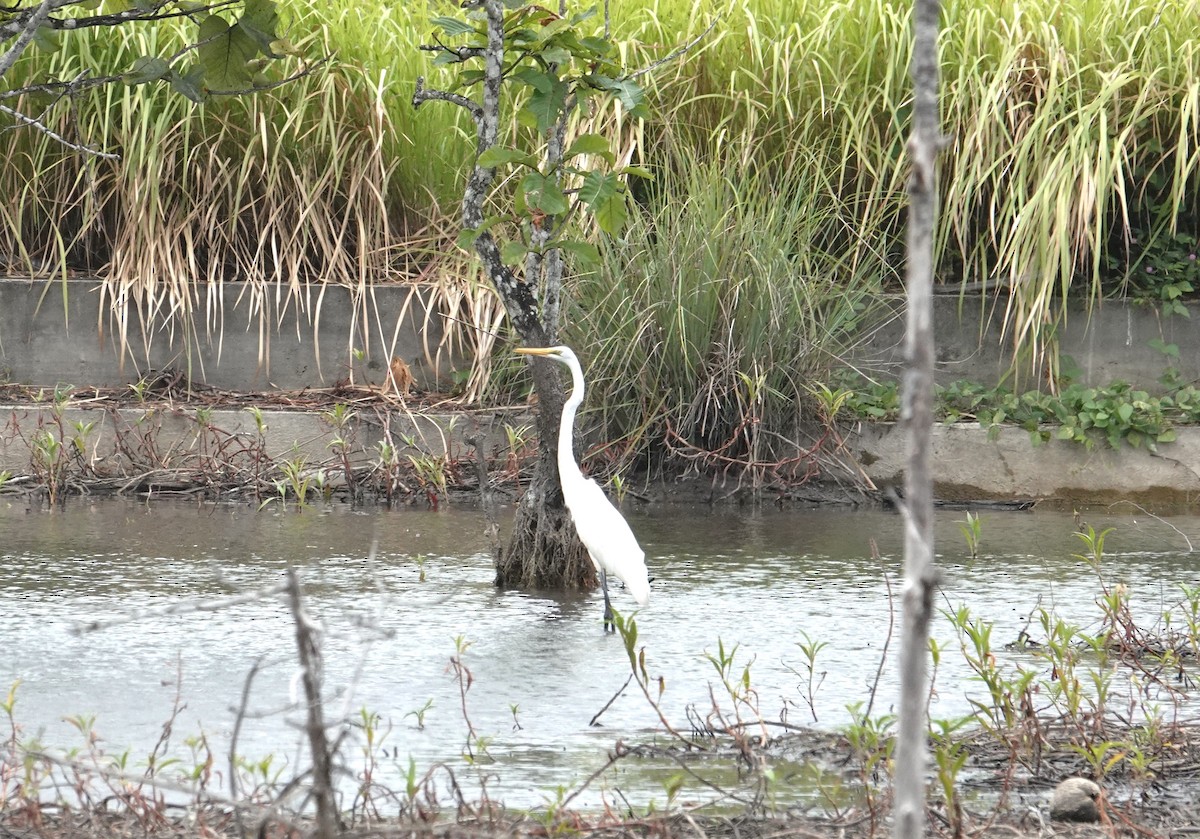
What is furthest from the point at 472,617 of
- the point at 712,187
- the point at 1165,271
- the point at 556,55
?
the point at 1165,271

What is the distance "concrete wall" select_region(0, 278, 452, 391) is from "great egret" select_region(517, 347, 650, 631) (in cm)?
221

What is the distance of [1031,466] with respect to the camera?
17.6 feet

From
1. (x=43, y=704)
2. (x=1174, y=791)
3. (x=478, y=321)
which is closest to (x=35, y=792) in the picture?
(x=43, y=704)

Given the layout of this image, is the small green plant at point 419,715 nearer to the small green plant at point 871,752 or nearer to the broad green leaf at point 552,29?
the small green plant at point 871,752

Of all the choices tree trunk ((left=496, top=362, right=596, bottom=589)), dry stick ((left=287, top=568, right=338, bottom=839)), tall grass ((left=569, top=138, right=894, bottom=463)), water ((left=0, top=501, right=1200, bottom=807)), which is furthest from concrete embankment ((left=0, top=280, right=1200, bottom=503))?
dry stick ((left=287, top=568, right=338, bottom=839))

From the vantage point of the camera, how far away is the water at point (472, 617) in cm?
265

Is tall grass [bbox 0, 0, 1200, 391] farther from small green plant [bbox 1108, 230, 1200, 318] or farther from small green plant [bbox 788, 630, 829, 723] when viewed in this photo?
small green plant [bbox 788, 630, 829, 723]

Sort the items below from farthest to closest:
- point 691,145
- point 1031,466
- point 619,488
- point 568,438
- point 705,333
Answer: point 691,145 < point 1031,466 < point 705,333 < point 619,488 < point 568,438

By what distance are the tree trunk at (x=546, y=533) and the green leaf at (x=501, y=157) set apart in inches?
25.4

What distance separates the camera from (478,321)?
19.1 ft

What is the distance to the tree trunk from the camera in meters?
4.01

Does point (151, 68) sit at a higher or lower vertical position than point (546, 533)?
higher

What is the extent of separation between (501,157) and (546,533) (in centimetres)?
109

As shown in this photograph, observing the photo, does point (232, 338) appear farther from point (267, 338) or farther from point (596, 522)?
point (596, 522)
